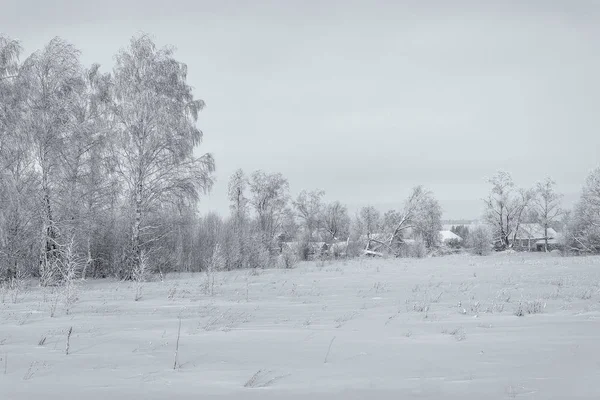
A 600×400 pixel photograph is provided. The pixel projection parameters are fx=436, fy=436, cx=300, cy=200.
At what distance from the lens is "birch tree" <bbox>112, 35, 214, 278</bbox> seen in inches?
733

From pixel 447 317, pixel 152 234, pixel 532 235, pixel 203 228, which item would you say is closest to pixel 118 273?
pixel 152 234

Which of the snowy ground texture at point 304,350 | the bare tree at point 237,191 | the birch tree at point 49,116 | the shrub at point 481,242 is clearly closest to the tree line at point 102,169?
the birch tree at point 49,116

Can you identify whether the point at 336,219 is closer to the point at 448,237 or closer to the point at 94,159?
the point at 448,237

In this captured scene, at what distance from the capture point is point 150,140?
61.3 feet

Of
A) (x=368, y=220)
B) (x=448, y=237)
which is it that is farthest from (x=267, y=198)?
(x=448, y=237)

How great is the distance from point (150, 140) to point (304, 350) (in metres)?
15.3

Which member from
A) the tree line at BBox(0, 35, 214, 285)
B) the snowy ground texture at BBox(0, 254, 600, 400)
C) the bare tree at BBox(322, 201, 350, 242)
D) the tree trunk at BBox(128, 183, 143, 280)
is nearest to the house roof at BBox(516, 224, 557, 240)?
the bare tree at BBox(322, 201, 350, 242)

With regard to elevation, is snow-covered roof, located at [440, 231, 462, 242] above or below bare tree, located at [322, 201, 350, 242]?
below

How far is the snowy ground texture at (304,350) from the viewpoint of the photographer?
4023mm

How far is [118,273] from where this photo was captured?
20156mm

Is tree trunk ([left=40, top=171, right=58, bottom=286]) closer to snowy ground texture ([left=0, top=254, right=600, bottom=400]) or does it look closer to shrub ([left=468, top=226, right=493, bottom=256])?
snowy ground texture ([left=0, top=254, right=600, bottom=400])

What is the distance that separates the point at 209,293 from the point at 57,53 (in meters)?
11.3

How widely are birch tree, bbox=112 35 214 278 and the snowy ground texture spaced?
8732 millimetres

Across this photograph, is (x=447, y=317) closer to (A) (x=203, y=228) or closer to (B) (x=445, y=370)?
(B) (x=445, y=370)
